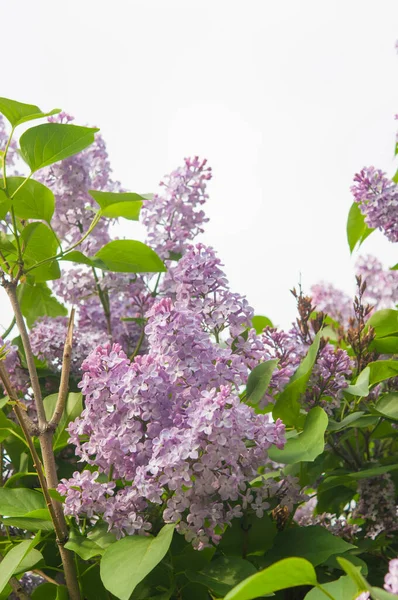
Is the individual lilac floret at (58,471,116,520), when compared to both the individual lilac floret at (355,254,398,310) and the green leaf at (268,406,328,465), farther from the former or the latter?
the individual lilac floret at (355,254,398,310)

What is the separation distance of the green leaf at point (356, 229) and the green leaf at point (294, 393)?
0.46 meters

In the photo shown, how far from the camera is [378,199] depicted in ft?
4.10

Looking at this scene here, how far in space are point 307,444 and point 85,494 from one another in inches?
10.0

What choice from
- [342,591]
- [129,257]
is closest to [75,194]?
[129,257]

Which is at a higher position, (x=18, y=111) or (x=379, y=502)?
(x=18, y=111)

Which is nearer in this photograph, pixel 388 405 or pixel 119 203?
pixel 388 405

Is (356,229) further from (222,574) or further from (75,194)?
(222,574)

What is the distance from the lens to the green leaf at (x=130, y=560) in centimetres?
75

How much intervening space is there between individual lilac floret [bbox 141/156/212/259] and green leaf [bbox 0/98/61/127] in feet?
0.90

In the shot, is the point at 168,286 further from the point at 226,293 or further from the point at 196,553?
the point at 196,553

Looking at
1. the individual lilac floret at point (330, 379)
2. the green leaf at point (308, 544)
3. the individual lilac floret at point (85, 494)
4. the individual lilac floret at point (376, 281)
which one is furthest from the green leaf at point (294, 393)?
the individual lilac floret at point (376, 281)

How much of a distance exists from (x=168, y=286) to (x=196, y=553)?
537 millimetres

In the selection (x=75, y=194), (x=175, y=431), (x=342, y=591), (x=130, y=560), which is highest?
(x=75, y=194)

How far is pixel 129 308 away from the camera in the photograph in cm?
141
